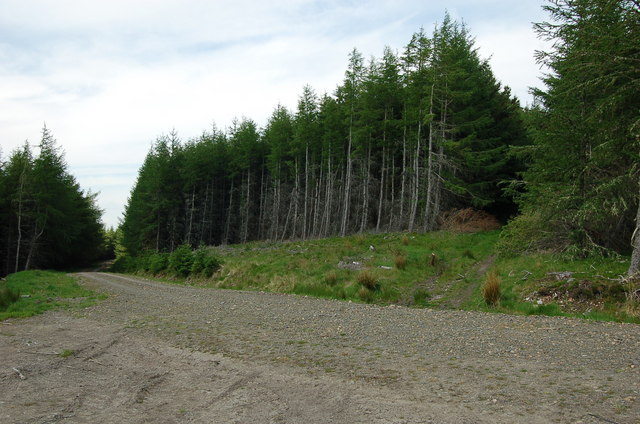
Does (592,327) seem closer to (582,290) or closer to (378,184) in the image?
(582,290)

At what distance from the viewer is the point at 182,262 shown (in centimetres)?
2523

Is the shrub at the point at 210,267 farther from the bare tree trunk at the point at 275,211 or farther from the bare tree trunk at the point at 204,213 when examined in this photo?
the bare tree trunk at the point at 204,213

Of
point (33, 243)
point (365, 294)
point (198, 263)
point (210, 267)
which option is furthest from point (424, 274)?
point (33, 243)

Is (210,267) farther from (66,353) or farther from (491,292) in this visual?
(491,292)

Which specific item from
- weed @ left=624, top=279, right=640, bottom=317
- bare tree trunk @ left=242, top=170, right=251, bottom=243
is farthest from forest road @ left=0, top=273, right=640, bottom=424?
bare tree trunk @ left=242, top=170, right=251, bottom=243

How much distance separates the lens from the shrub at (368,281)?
47.6 feet

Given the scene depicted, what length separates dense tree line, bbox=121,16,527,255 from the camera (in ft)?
93.2

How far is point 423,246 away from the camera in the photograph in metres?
22.2

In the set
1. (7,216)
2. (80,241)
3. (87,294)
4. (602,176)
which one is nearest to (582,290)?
(602,176)

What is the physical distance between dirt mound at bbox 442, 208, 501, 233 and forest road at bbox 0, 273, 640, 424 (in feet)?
58.2

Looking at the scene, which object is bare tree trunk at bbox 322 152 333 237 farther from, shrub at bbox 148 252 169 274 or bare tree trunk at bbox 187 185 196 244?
bare tree trunk at bbox 187 185 196 244

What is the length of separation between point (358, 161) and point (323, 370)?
103 ft

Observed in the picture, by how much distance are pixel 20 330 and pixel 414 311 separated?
9.76 metres

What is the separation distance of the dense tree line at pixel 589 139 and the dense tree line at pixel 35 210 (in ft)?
143
